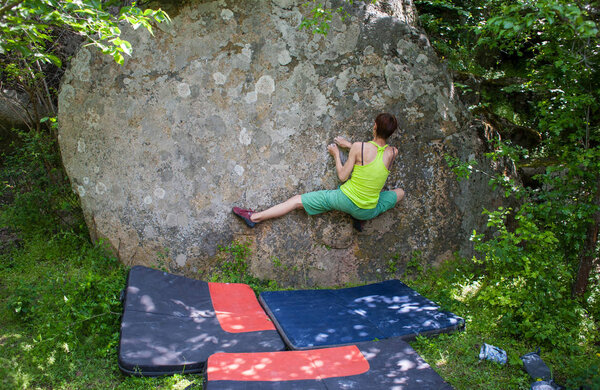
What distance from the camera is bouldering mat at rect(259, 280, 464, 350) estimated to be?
2976 mm

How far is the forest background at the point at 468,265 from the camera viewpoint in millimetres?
2588

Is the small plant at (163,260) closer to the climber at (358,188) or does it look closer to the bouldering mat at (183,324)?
the bouldering mat at (183,324)

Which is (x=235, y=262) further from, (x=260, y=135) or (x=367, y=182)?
(x=367, y=182)

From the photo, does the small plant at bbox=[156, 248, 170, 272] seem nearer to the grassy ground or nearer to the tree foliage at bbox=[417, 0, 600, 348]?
the grassy ground

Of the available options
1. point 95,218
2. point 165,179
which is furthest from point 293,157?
point 95,218

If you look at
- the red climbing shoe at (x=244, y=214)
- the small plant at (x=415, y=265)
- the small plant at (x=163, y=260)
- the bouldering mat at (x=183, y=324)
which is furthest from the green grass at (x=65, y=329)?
the small plant at (x=415, y=265)

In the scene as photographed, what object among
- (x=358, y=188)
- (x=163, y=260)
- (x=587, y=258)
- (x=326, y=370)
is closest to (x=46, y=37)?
(x=163, y=260)

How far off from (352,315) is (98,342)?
178cm

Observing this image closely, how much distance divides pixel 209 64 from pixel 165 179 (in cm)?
112

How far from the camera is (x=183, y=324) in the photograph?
2984 millimetres

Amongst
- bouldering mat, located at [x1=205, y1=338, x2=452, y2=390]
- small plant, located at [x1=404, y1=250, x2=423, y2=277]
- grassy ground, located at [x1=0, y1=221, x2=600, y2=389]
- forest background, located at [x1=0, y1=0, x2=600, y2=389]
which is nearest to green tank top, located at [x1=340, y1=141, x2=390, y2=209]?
forest background, located at [x1=0, y1=0, x2=600, y2=389]

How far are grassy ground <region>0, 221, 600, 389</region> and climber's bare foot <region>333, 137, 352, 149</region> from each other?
149 cm

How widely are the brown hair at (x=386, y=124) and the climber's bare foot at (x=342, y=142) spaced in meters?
0.31

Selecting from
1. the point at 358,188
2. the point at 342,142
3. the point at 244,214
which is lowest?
the point at 244,214
